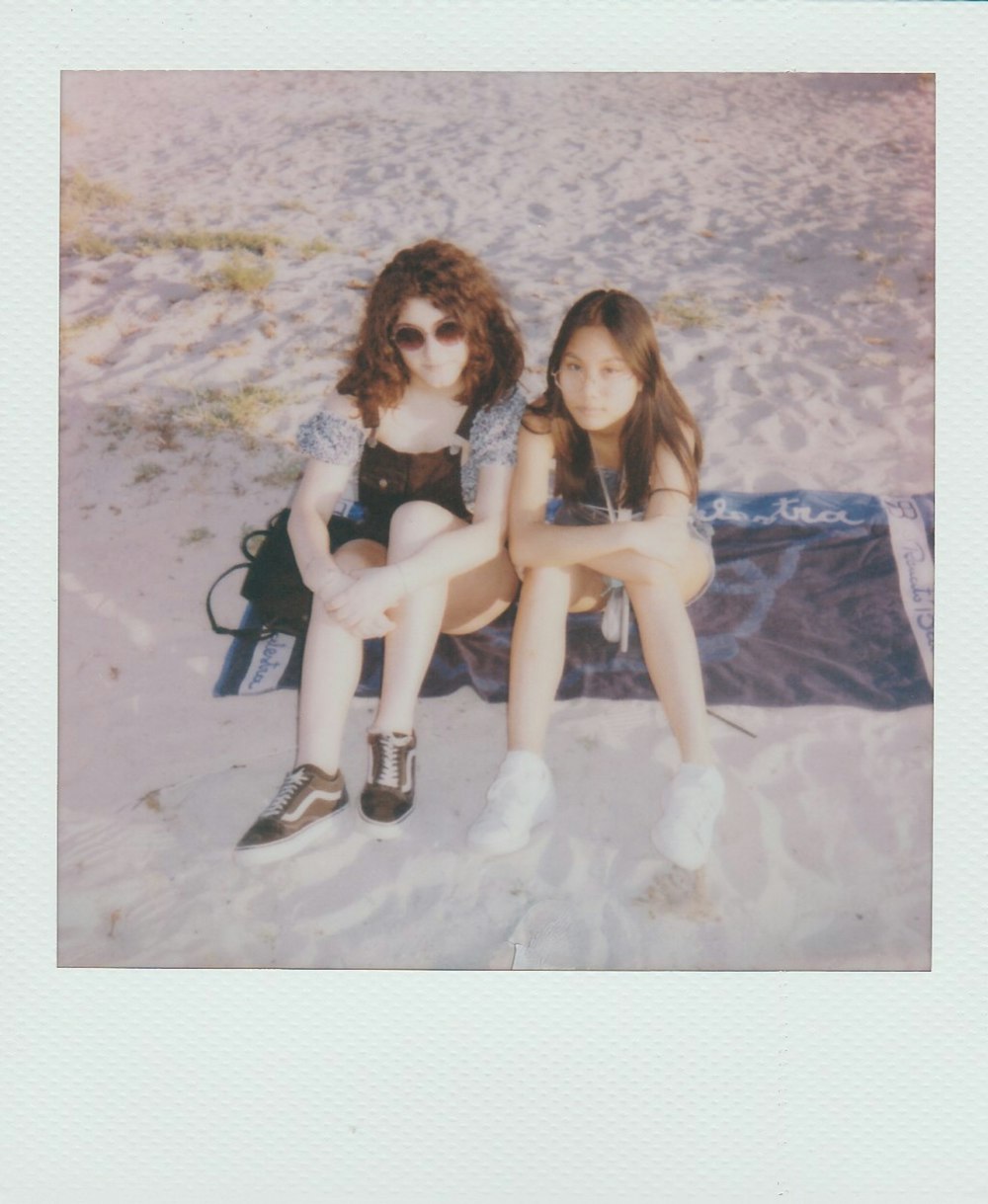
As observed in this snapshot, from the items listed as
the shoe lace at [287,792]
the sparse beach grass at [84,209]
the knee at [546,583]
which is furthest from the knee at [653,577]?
the sparse beach grass at [84,209]

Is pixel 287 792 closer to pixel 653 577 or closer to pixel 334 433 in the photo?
pixel 334 433

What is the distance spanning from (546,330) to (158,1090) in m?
1.97

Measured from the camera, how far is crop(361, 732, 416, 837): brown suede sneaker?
154 cm

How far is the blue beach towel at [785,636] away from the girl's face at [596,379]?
47 centimetres

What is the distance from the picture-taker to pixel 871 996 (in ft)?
5.06

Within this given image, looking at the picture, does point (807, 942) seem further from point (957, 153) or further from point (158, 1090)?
point (957, 153)

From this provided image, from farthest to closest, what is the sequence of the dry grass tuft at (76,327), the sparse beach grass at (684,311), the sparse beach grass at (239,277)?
1. the sparse beach grass at (239,277)
2. the sparse beach grass at (684,311)
3. the dry grass tuft at (76,327)

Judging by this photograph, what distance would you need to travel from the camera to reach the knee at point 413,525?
1528 mm

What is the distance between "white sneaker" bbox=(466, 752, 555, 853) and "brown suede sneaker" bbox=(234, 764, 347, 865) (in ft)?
0.89

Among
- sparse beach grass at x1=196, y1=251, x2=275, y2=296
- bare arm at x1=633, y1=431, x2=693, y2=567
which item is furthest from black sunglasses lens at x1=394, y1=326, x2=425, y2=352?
sparse beach grass at x1=196, y1=251, x2=275, y2=296

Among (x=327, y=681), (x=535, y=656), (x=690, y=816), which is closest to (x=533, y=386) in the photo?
(x=535, y=656)

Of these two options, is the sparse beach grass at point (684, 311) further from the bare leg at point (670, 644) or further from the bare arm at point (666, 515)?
the bare leg at point (670, 644)

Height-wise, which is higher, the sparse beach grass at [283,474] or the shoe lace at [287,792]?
the sparse beach grass at [283,474]

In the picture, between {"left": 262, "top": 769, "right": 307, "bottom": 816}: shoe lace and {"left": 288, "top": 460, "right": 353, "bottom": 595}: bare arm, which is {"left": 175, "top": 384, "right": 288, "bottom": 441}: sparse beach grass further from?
{"left": 262, "top": 769, "right": 307, "bottom": 816}: shoe lace
